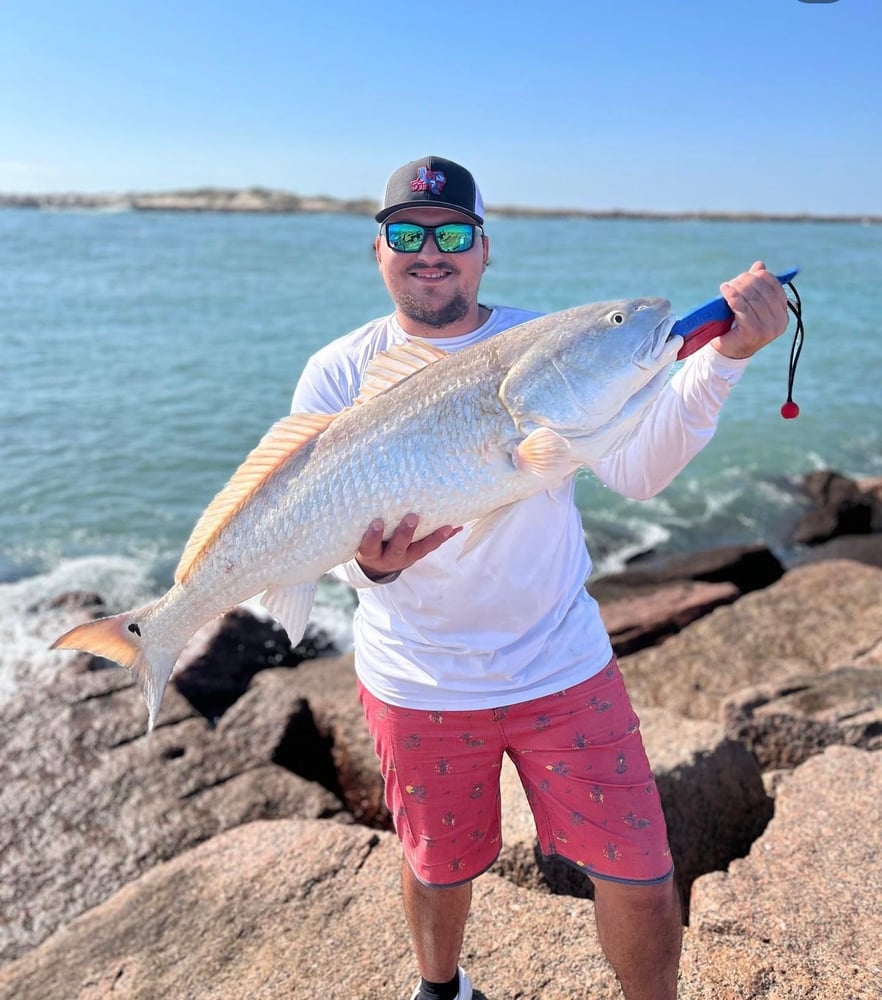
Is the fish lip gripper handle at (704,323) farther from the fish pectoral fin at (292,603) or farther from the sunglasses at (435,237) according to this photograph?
the fish pectoral fin at (292,603)

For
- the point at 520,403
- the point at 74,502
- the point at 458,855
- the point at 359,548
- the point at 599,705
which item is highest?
the point at 520,403

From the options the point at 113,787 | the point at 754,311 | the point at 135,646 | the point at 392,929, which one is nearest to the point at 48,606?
the point at 113,787

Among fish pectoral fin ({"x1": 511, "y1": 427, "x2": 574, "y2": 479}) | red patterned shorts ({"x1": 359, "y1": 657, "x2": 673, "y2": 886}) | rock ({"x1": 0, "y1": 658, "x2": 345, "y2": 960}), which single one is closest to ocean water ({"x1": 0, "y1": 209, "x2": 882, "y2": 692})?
fish pectoral fin ({"x1": 511, "y1": 427, "x2": 574, "y2": 479})

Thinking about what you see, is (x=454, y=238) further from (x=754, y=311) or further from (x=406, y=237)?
(x=754, y=311)

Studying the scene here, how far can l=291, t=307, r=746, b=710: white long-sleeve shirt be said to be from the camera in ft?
8.91

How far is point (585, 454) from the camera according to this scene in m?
2.54

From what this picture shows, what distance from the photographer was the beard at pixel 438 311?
10.3 ft

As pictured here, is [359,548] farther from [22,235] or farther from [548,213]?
[548,213]

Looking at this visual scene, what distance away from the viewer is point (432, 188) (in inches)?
126

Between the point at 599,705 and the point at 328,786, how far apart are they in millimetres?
3266

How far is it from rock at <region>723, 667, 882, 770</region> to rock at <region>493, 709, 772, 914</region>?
394 mm

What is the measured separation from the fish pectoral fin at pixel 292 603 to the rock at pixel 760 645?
11.3ft

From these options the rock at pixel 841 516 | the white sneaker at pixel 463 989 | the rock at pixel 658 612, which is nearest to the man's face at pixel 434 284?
the white sneaker at pixel 463 989

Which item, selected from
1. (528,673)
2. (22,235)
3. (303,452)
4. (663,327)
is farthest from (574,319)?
(22,235)
